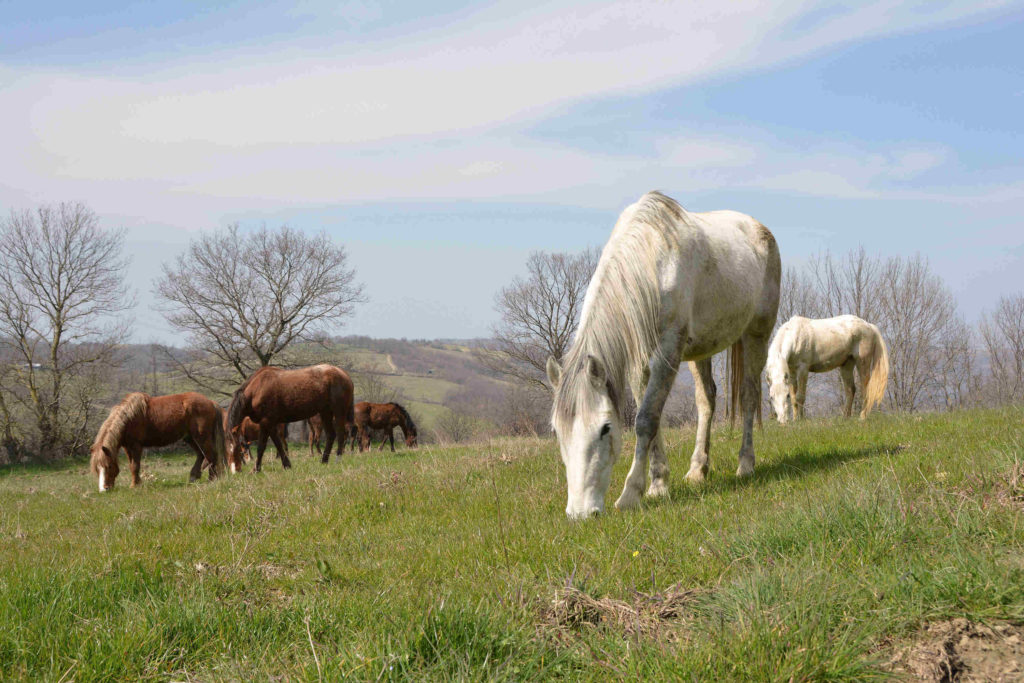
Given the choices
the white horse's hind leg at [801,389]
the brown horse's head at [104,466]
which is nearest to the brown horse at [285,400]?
the brown horse's head at [104,466]

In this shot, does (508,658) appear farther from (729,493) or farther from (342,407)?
(342,407)

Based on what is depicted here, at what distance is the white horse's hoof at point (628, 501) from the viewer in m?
5.10

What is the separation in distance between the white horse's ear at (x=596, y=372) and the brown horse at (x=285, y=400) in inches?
491

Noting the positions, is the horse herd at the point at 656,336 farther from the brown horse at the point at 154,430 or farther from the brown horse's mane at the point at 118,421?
the brown horse's mane at the point at 118,421

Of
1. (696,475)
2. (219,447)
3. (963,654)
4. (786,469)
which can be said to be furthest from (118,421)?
(963,654)

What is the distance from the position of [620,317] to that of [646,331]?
252 mm

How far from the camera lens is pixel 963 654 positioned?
2.34 metres

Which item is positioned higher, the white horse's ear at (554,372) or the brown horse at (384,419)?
the white horse's ear at (554,372)

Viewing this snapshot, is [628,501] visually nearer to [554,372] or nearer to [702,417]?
[554,372]

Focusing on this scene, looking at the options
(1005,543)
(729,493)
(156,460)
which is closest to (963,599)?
(1005,543)

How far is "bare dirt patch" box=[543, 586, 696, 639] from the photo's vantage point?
2.73 meters

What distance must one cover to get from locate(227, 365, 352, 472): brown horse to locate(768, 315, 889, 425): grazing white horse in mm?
10716

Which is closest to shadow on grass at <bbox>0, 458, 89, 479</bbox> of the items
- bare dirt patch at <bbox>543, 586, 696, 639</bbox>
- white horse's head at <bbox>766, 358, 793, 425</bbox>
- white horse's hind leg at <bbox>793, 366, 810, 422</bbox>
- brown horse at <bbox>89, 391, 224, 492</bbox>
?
brown horse at <bbox>89, 391, 224, 492</bbox>

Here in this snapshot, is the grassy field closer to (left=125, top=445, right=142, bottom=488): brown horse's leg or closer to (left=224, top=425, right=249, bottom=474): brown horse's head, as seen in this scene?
(left=125, top=445, right=142, bottom=488): brown horse's leg
